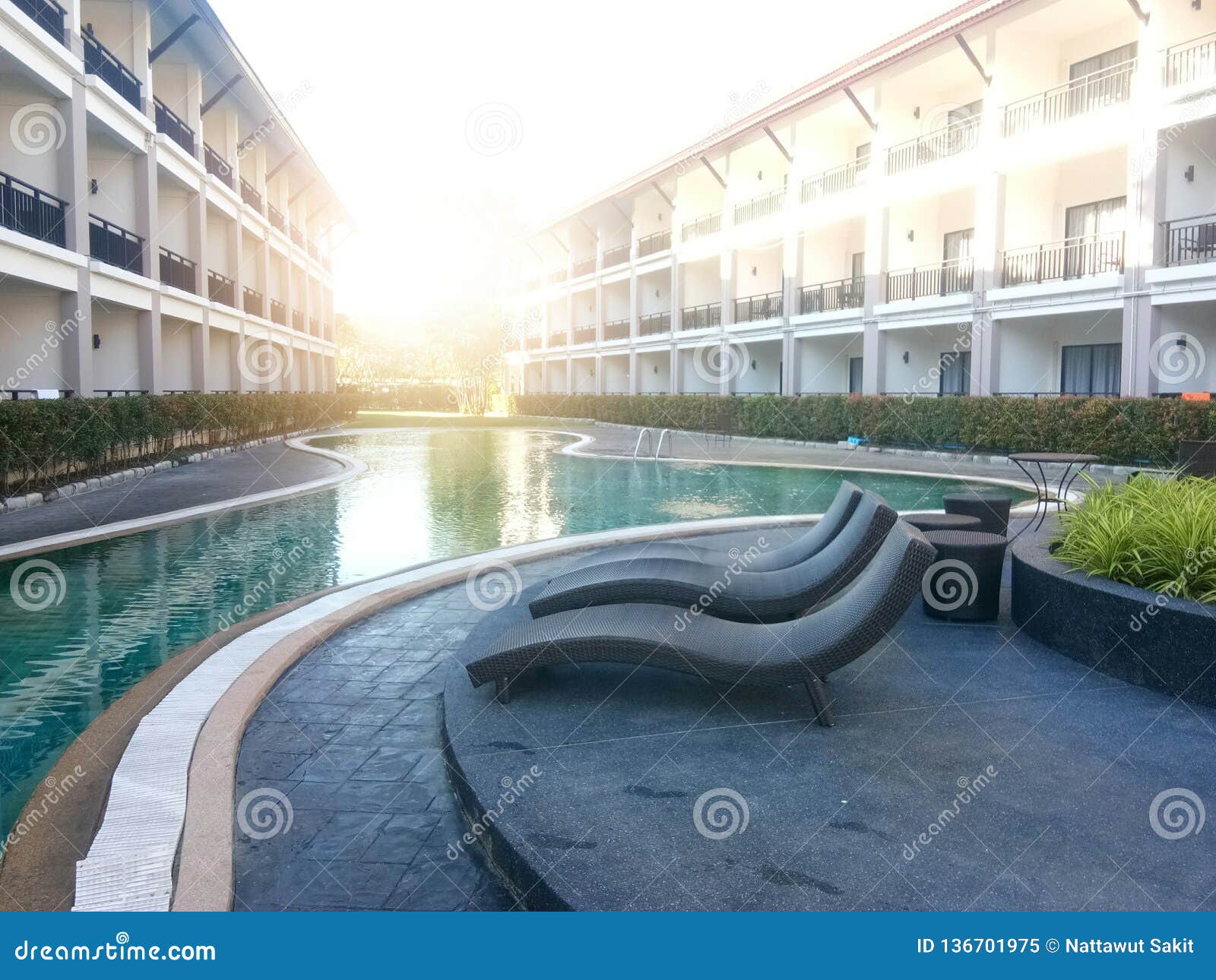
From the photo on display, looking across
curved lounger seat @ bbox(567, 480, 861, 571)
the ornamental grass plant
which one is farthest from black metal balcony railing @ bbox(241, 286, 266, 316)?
the ornamental grass plant

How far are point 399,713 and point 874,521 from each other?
292 centimetres

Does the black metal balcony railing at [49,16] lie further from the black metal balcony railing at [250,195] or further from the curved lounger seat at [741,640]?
the curved lounger seat at [741,640]

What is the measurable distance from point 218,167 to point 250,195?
3903mm

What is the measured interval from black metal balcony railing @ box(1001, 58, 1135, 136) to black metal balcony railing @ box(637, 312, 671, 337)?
19084 millimetres

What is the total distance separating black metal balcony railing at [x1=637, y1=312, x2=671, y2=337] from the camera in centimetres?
4109

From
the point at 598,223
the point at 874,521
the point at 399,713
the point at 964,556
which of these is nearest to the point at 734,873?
the point at 399,713

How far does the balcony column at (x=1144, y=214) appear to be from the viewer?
19.2 meters

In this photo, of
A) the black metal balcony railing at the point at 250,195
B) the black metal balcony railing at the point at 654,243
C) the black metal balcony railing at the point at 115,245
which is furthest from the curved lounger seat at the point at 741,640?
the black metal balcony railing at the point at 654,243

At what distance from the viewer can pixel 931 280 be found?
26.4m

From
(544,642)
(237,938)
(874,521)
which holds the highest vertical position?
(874,521)

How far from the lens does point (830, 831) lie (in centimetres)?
337

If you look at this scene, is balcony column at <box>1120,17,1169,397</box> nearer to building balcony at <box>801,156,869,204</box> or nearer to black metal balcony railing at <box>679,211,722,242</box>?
building balcony at <box>801,156,869,204</box>

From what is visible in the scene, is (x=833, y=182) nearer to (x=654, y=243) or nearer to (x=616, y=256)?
(x=654, y=243)

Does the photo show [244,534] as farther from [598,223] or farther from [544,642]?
[598,223]
